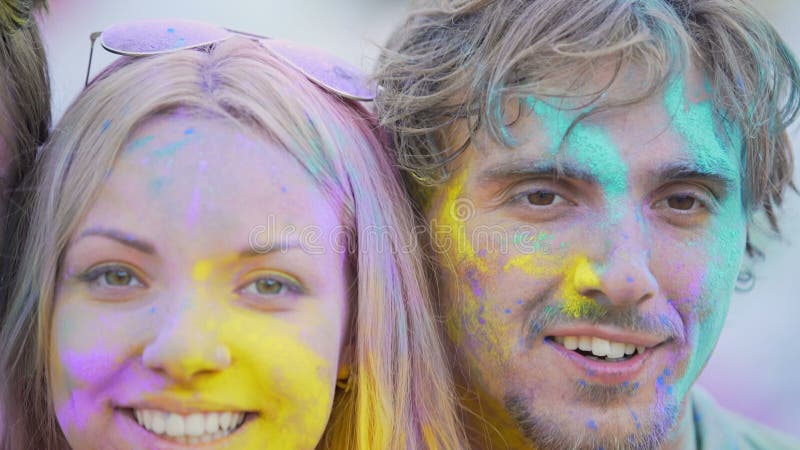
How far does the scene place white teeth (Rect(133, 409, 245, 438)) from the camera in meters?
1.75

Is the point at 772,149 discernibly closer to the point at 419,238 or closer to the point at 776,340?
the point at 419,238

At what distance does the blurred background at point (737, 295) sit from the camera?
3.91m

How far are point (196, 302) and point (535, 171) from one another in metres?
0.76

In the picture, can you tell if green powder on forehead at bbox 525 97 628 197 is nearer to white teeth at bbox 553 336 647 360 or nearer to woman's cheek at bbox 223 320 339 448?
white teeth at bbox 553 336 647 360

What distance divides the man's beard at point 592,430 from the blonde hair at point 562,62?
0.53 meters

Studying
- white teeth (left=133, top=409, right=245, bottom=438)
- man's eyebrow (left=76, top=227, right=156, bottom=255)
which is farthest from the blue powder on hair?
white teeth (left=133, top=409, right=245, bottom=438)

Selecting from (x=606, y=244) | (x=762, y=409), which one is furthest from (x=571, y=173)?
(x=762, y=409)

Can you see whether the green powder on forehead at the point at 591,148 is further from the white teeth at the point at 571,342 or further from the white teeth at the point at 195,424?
the white teeth at the point at 195,424

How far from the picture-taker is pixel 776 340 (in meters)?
4.03

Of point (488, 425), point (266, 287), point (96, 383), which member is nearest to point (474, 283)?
point (488, 425)

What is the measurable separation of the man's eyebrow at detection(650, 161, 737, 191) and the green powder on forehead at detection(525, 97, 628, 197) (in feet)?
0.26

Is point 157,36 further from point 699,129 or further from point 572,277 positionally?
point 699,129

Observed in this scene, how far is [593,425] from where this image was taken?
1949 millimetres

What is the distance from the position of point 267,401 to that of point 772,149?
4.34 ft
